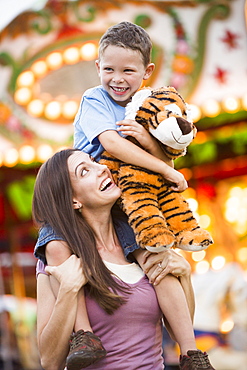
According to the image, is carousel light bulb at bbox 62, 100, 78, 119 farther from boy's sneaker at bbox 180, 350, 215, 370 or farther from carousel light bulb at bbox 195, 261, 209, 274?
boy's sneaker at bbox 180, 350, 215, 370

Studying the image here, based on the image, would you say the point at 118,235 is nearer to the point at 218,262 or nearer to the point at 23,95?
the point at 23,95

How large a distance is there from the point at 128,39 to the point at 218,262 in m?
4.69

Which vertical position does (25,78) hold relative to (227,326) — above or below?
above

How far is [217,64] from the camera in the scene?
265 inches

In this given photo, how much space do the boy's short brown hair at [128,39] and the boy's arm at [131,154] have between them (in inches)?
12.7

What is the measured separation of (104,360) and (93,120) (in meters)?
0.90

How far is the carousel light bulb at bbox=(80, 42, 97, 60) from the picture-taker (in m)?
6.55

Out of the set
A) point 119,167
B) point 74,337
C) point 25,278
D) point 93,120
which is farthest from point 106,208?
point 25,278

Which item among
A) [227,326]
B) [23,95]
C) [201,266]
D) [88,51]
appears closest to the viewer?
[227,326]

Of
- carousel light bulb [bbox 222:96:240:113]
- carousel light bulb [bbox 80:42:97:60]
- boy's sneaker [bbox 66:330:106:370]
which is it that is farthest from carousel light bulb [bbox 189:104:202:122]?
boy's sneaker [bbox 66:330:106:370]

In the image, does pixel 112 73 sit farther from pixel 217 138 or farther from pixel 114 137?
pixel 217 138

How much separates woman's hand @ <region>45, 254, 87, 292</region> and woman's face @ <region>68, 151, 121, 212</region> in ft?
0.72

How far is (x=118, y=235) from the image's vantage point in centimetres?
278

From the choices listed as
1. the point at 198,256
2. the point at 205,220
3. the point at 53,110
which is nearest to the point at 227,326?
the point at 198,256
